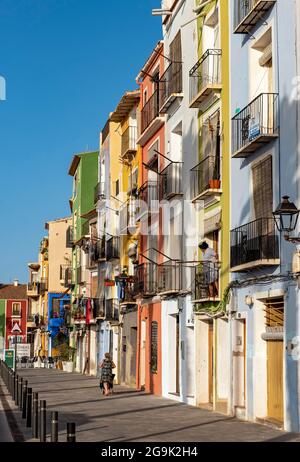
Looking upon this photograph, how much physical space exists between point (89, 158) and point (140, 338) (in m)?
24.6

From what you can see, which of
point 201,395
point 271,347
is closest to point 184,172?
point 201,395

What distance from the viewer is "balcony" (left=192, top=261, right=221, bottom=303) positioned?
22969 mm

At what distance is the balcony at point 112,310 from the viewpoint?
136 ft

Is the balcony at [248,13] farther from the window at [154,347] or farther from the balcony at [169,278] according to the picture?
the window at [154,347]

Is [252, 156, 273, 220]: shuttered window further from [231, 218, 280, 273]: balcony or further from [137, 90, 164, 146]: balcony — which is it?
[137, 90, 164, 146]: balcony

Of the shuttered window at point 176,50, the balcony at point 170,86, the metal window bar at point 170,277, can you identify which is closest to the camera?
the metal window bar at point 170,277

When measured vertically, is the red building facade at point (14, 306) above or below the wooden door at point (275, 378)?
above

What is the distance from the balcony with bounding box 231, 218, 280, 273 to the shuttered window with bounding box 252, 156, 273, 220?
32 centimetres

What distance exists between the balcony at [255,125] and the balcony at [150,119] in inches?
398

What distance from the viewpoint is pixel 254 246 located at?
63.1 feet

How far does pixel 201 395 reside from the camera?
24.3 meters

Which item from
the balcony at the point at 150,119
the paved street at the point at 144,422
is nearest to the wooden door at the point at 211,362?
the paved street at the point at 144,422

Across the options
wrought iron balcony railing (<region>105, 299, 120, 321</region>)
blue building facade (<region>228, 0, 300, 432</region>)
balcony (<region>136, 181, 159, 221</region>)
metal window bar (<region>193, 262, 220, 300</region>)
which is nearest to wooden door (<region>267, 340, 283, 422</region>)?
blue building facade (<region>228, 0, 300, 432</region>)
